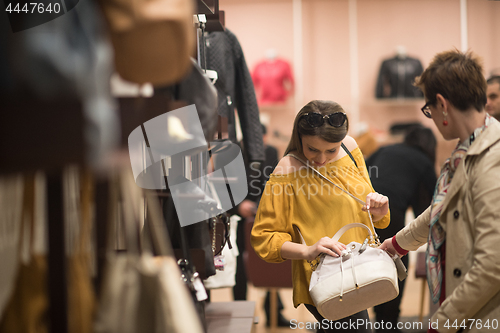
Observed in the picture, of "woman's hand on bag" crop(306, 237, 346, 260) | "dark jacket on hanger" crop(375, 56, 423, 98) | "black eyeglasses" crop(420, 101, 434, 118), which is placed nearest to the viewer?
"black eyeglasses" crop(420, 101, 434, 118)

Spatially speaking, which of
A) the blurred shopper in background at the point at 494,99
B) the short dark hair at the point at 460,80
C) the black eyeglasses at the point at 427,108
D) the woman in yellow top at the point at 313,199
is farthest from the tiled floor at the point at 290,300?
the short dark hair at the point at 460,80

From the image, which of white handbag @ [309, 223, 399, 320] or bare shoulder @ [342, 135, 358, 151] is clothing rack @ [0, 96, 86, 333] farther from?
bare shoulder @ [342, 135, 358, 151]

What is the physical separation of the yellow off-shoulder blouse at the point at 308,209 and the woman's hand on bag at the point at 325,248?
0.34 ft

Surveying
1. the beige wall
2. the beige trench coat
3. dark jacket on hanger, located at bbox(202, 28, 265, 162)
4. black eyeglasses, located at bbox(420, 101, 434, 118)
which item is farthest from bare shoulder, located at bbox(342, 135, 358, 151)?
the beige wall

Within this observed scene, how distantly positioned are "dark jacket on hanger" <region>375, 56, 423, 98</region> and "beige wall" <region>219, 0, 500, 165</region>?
4.3 inches

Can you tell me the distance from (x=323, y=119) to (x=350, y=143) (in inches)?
7.0

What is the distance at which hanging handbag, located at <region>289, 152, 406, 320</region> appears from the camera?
4.17ft

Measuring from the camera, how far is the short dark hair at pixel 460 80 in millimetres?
1127

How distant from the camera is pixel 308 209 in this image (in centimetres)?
150

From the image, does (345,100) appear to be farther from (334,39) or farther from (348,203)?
(348,203)

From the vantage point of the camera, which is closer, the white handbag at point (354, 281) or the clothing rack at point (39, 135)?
the clothing rack at point (39, 135)

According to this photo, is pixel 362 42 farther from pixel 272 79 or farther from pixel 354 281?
pixel 354 281

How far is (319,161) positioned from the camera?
1.47 meters

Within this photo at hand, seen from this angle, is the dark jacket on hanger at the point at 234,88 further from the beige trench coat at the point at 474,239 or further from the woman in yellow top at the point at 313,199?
the beige trench coat at the point at 474,239
